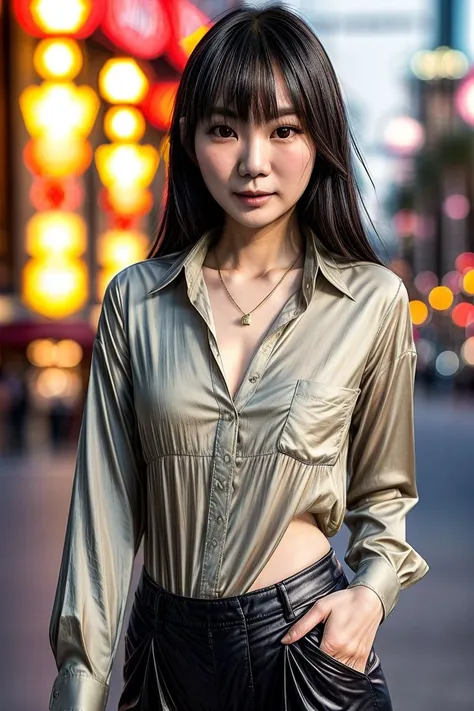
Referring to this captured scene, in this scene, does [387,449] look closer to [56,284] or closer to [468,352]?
[56,284]

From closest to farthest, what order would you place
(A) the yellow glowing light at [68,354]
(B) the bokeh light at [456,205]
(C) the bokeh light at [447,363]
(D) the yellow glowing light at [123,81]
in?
1. (D) the yellow glowing light at [123,81]
2. (A) the yellow glowing light at [68,354]
3. (C) the bokeh light at [447,363]
4. (B) the bokeh light at [456,205]

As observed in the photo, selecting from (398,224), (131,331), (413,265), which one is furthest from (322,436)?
(413,265)

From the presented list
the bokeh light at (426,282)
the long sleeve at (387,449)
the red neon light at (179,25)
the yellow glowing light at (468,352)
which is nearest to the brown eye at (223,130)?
the long sleeve at (387,449)

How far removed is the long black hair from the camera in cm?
236

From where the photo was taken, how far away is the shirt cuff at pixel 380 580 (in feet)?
7.77

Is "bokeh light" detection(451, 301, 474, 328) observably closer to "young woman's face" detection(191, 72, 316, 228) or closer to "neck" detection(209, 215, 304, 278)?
"neck" detection(209, 215, 304, 278)

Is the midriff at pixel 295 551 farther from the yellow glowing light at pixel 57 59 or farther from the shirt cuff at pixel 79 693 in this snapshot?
the yellow glowing light at pixel 57 59

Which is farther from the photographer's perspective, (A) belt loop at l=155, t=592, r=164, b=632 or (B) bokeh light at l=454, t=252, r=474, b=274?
(B) bokeh light at l=454, t=252, r=474, b=274

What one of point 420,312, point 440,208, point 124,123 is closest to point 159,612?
point 124,123

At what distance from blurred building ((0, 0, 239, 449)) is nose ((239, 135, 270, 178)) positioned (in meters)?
17.4

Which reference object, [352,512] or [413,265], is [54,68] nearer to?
[352,512]

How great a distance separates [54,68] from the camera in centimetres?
1959

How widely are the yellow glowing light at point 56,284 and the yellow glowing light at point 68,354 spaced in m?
4.27

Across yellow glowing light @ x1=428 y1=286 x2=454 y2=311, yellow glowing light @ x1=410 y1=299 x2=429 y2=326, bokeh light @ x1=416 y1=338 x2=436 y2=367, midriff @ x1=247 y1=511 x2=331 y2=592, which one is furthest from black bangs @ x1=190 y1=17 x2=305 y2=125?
yellow glowing light @ x1=410 y1=299 x2=429 y2=326
